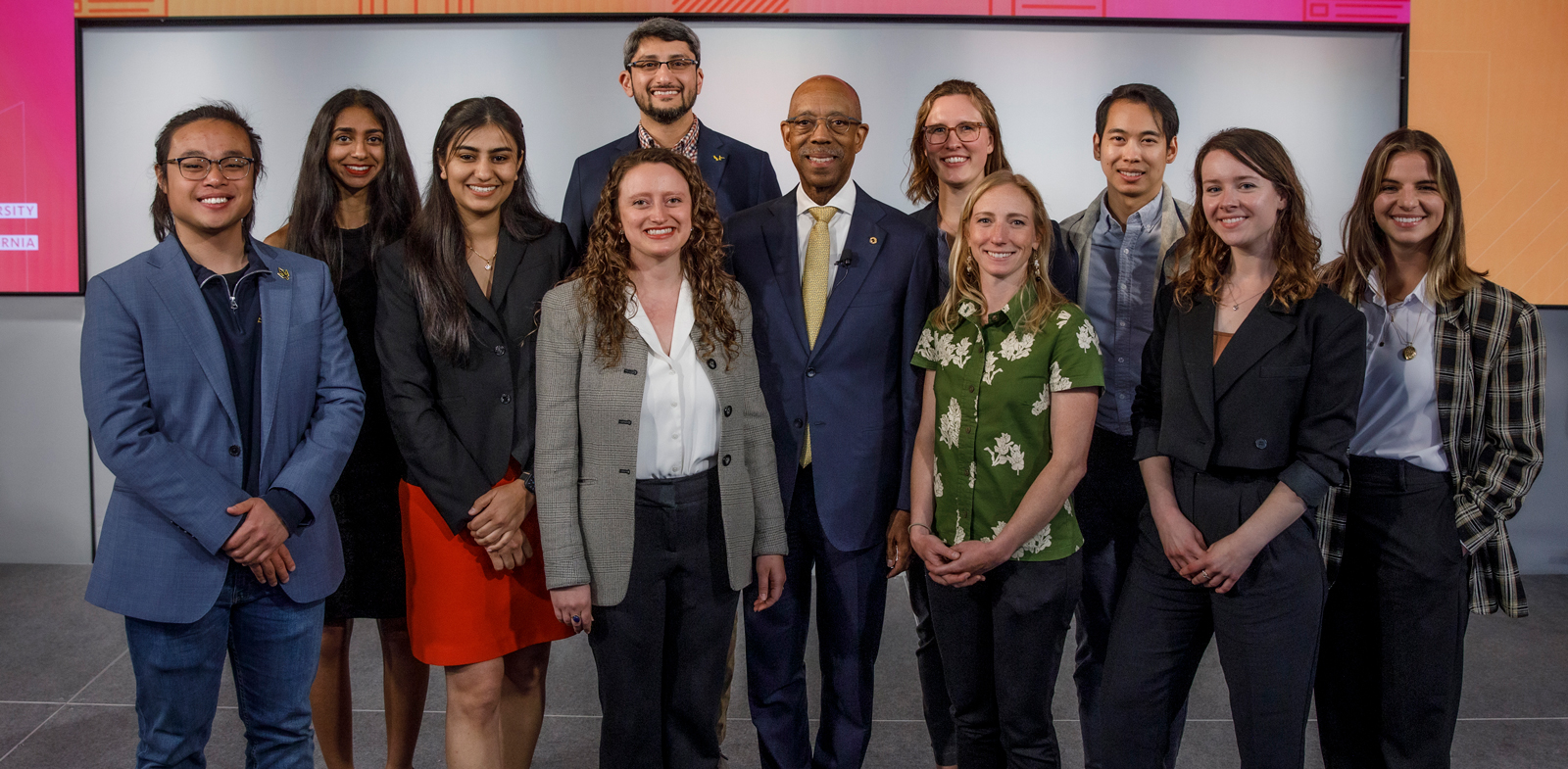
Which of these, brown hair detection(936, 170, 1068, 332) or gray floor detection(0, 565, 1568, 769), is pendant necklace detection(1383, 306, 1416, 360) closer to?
brown hair detection(936, 170, 1068, 332)

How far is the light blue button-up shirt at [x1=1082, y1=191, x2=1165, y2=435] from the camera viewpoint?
2795mm

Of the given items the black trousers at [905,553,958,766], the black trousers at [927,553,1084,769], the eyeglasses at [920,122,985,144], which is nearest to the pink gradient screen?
the eyeglasses at [920,122,985,144]

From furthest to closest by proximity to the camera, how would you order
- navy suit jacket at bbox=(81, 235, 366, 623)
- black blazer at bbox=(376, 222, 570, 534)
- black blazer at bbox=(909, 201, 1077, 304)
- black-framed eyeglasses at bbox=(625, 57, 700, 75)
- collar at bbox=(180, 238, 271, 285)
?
black-framed eyeglasses at bbox=(625, 57, 700, 75), black blazer at bbox=(909, 201, 1077, 304), black blazer at bbox=(376, 222, 570, 534), collar at bbox=(180, 238, 271, 285), navy suit jacket at bbox=(81, 235, 366, 623)

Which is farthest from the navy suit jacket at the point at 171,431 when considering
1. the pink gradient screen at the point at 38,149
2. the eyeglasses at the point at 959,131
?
the pink gradient screen at the point at 38,149

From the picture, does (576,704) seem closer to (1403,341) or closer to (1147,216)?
(1147,216)

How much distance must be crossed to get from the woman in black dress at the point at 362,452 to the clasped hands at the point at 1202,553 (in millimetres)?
1953

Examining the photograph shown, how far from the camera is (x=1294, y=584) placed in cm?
211

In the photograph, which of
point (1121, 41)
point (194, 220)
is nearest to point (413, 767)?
point (194, 220)

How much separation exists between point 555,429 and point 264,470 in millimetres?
643

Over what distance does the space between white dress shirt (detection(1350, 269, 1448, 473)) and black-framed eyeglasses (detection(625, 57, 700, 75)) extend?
6.39 ft

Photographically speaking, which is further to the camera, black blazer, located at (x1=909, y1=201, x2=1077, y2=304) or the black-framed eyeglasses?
the black-framed eyeglasses

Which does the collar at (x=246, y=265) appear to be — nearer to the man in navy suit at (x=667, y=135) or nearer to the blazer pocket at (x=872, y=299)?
the man in navy suit at (x=667, y=135)

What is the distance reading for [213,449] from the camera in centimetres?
213

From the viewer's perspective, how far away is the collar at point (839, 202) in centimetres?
256
